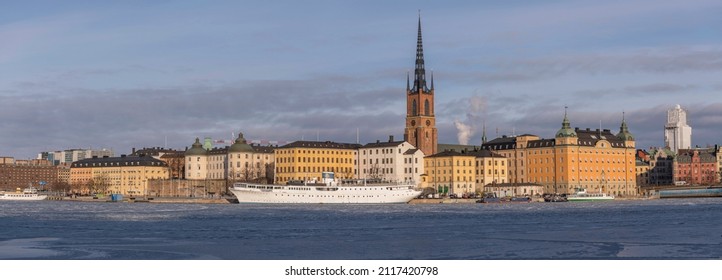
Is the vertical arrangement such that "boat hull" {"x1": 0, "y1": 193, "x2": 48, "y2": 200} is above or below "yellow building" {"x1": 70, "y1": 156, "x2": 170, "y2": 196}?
Answer: below

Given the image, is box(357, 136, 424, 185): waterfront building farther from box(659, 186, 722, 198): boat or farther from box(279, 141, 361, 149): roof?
box(659, 186, 722, 198): boat

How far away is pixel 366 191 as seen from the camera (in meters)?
100

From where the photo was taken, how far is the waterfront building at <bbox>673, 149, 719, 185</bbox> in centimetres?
16412

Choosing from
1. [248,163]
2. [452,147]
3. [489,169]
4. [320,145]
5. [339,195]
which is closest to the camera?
[339,195]

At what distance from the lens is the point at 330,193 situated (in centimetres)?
10056

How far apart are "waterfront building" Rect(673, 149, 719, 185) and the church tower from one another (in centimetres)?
4622

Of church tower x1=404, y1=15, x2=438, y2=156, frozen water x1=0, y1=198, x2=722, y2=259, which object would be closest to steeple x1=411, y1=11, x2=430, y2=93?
church tower x1=404, y1=15, x2=438, y2=156

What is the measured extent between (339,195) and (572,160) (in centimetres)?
4223

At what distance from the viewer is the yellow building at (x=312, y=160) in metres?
133

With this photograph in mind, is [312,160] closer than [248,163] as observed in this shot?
Yes

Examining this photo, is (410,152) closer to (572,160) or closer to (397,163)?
(397,163)

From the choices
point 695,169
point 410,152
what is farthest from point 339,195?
point 695,169
